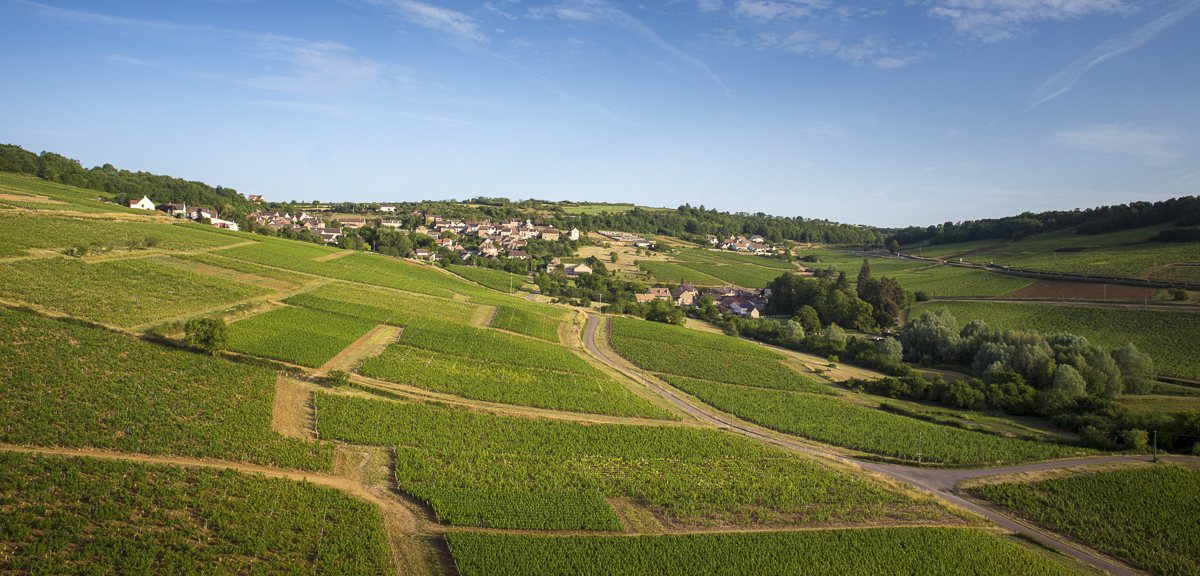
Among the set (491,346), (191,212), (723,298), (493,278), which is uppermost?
(191,212)

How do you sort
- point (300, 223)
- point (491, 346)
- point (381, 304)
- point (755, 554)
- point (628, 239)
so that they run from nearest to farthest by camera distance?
point (755, 554), point (491, 346), point (381, 304), point (300, 223), point (628, 239)

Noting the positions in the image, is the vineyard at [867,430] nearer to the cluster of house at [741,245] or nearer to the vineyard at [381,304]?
the vineyard at [381,304]

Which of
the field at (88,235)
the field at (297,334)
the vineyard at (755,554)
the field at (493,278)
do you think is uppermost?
the field at (88,235)

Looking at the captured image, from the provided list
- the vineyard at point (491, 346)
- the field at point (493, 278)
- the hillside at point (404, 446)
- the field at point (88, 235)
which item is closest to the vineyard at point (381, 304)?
Answer: the hillside at point (404, 446)

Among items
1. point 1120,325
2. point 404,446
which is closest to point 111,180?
point 404,446

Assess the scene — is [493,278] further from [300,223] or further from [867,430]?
[300,223]

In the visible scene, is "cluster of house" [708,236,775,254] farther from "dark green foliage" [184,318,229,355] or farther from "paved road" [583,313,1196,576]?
"dark green foliage" [184,318,229,355]

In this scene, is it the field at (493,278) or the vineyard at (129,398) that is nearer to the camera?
the vineyard at (129,398)
